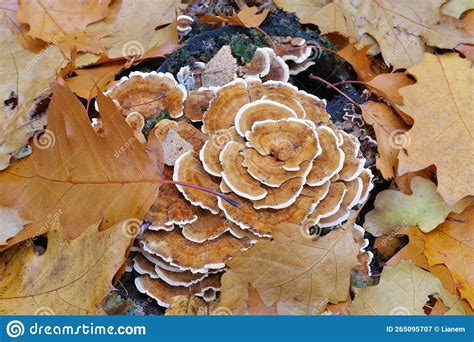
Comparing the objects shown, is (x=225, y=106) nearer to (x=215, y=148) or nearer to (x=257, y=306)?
(x=215, y=148)

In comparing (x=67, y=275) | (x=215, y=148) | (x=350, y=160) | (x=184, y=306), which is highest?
(x=215, y=148)

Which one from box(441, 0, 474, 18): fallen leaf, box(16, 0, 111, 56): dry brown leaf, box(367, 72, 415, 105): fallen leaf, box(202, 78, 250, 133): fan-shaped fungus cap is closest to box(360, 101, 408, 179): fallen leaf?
box(367, 72, 415, 105): fallen leaf

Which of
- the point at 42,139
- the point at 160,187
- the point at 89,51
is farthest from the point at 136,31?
the point at 160,187

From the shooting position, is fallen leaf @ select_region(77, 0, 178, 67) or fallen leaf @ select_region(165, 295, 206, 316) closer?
fallen leaf @ select_region(165, 295, 206, 316)

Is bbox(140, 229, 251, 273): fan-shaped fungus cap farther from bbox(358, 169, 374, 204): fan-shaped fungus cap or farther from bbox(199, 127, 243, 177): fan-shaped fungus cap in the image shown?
bbox(358, 169, 374, 204): fan-shaped fungus cap

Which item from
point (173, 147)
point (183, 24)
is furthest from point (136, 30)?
point (173, 147)

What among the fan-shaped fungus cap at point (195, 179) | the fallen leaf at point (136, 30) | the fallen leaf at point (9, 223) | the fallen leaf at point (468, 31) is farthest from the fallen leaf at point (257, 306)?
the fallen leaf at point (468, 31)
